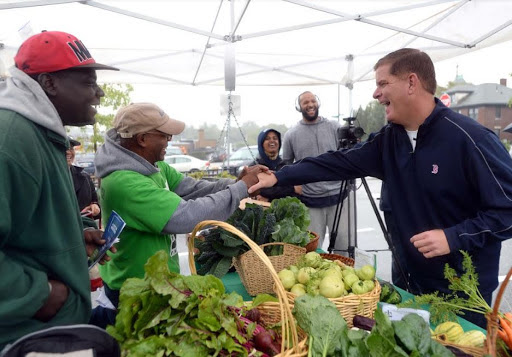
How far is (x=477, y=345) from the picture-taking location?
140cm

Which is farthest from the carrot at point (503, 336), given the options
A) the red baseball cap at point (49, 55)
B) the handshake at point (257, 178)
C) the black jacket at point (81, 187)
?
the black jacket at point (81, 187)

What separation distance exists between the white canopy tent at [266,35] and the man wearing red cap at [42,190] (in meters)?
2.89

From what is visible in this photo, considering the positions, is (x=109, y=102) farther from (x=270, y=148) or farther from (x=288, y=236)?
(x=288, y=236)

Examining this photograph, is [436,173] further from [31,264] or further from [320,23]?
[320,23]

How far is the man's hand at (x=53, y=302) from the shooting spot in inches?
45.6

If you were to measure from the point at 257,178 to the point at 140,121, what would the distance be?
75 centimetres

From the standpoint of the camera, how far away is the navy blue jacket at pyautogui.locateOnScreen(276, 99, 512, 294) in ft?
Answer: 5.68

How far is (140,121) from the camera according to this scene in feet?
6.23

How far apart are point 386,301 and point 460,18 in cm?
478

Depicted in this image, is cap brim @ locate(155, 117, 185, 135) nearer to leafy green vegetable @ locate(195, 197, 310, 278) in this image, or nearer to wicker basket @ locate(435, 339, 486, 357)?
leafy green vegetable @ locate(195, 197, 310, 278)

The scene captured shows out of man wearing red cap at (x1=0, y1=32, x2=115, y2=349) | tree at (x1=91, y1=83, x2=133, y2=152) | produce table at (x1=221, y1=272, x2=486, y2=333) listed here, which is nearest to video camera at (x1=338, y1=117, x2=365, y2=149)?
produce table at (x1=221, y1=272, x2=486, y2=333)

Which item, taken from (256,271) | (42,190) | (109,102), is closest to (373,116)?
(109,102)

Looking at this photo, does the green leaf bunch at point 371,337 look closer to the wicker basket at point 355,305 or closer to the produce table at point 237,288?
the wicker basket at point 355,305

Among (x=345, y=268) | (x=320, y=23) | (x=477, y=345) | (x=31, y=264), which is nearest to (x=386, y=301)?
(x=345, y=268)
